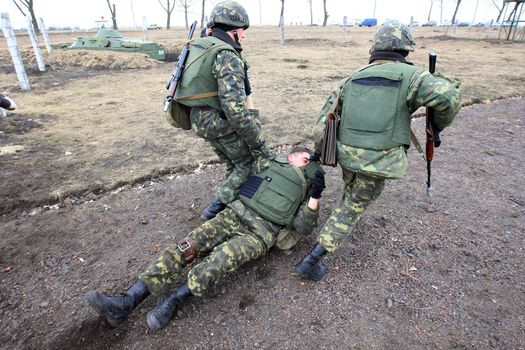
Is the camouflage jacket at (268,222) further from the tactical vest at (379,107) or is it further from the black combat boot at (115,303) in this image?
the black combat boot at (115,303)

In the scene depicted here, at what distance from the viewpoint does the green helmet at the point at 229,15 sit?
309 cm

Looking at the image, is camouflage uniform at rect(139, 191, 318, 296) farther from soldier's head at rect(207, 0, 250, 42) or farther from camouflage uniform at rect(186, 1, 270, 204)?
soldier's head at rect(207, 0, 250, 42)

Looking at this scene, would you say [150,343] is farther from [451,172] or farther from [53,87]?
[53,87]

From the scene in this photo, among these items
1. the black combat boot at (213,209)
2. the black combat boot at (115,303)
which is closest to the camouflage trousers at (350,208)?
the black combat boot at (213,209)

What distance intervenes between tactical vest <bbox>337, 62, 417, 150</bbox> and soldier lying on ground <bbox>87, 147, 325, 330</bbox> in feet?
1.60

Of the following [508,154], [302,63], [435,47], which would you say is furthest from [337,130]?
[435,47]

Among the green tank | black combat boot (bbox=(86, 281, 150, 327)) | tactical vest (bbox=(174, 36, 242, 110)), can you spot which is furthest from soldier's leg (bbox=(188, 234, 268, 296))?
the green tank

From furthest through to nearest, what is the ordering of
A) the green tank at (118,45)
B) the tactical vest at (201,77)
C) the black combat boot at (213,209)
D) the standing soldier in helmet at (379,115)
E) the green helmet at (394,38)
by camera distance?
the green tank at (118,45)
the black combat boot at (213,209)
the tactical vest at (201,77)
the green helmet at (394,38)
the standing soldier in helmet at (379,115)

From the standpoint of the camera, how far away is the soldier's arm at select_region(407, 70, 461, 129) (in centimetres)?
241

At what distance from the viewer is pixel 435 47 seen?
18.2m

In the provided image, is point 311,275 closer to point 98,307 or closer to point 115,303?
point 115,303

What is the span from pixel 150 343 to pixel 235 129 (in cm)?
176

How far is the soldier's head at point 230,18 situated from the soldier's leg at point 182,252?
1626 mm

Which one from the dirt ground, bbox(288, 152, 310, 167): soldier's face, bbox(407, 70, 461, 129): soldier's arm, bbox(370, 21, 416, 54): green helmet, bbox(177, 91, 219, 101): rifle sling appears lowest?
the dirt ground
